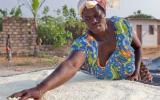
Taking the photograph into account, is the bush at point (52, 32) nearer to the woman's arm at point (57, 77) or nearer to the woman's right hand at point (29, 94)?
the woman's arm at point (57, 77)

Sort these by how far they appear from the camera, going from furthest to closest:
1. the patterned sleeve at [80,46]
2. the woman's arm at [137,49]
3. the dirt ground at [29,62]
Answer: the dirt ground at [29,62]
the woman's arm at [137,49]
the patterned sleeve at [80,46]

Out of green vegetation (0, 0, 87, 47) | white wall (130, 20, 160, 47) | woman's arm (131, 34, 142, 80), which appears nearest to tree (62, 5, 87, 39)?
green vegetation (0, 0, 87, 47)

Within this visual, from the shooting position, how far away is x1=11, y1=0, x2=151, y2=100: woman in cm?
218

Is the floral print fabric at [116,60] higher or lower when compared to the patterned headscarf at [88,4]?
lower

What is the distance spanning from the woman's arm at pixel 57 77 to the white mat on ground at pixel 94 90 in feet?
0.17

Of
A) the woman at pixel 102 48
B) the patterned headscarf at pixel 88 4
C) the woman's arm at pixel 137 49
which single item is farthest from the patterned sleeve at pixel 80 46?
the woman's arm at pixel 137 49

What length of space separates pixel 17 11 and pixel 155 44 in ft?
43.0

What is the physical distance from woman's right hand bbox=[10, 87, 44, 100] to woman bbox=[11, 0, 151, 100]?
0.26 meters

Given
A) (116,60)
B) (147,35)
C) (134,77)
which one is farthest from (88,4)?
→ (147,35)

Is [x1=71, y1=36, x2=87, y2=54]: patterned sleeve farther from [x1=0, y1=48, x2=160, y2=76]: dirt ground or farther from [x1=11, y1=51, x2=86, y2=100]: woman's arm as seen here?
[x1=0, y1=48, x2=160, y2=76]: dirt ground

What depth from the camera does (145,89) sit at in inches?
79.1

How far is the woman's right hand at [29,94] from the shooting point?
1.69 m

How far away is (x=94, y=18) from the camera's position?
2.21 metres

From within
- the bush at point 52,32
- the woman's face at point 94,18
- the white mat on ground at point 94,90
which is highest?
the woman's face at point 94,18
